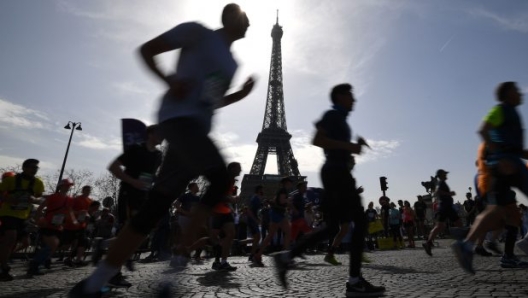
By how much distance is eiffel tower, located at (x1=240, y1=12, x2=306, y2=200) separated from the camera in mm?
65688

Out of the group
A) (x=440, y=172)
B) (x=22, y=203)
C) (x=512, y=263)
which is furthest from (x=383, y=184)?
(x=22, y=203)

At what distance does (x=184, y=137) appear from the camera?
2322 millimetres

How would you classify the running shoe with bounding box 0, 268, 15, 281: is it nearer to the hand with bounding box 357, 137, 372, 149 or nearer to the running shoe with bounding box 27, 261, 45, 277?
the running shoe with bounding box 27, 261, 45, 277

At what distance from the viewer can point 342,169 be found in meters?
3.78

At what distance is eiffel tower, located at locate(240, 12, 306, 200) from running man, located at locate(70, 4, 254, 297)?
204 feet

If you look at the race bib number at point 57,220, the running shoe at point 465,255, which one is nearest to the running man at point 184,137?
the running shoe at point 465,255

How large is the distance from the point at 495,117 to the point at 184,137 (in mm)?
3447

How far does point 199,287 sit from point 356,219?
2012 millimetres

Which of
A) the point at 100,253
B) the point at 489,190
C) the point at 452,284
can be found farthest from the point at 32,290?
the point at 489,190

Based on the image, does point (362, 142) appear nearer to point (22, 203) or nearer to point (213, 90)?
point (213, 90)

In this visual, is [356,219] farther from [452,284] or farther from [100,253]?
[100,253]

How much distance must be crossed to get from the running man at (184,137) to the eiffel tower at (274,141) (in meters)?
62.2

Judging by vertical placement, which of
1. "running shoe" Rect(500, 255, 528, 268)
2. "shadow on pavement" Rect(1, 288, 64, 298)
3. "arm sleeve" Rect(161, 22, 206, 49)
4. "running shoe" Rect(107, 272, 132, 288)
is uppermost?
"arm sleeve" Rect(161, 22, 206, 49)

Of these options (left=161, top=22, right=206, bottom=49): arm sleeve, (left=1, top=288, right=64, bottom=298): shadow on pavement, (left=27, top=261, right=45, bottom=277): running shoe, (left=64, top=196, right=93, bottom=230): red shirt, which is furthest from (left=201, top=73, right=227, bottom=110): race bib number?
(left=64, top=196, right=93, bottom=230): red shirt
